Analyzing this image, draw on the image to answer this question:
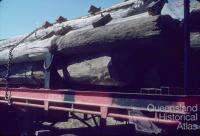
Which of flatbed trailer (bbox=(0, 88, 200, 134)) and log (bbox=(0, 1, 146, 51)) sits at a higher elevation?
log (bbox=(0, 1, 146, 51))

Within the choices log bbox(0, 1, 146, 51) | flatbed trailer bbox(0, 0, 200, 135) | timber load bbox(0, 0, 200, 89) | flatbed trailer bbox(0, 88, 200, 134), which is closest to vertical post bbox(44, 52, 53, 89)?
flatbed trailer bbox(0, 0, 200, 135)

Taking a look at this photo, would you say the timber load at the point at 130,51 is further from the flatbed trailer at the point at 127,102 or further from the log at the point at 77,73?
the flatbed trailer at the point at 127,102

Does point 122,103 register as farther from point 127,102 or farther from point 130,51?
point 130,51

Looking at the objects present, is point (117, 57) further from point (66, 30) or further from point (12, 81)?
point (12, 81)

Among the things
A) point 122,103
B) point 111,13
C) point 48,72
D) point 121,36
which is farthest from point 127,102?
point 111,13

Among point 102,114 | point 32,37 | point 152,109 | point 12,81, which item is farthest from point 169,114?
point 32,37

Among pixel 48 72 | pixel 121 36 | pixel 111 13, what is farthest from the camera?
pixel 111 13

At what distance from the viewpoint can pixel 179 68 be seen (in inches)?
196

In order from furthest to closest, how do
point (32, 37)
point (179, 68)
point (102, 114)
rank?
1. point (32, 37)
2. point (179, 68)
3. point (102, 114)

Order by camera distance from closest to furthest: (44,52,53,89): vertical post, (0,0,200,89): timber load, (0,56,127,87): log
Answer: (0,0,200,89): timber load, (0,56,127,87): log, (44,52,53,89): vertical post

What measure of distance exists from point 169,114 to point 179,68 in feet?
5.41

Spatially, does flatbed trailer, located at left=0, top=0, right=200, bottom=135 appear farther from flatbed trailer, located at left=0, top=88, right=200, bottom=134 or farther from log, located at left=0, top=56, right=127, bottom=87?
log, located at left=0, top=56, right=127, bottom=87

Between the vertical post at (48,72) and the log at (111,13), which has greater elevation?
the log at (111,13)

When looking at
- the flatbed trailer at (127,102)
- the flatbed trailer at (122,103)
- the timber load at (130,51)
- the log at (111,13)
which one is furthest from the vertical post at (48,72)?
the log at (111,13)
